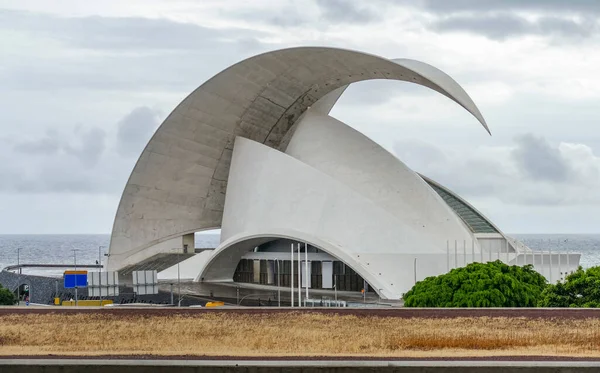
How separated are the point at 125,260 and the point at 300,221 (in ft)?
36.6

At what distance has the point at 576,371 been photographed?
15.1m

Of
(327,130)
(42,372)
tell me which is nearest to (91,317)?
(42,372)

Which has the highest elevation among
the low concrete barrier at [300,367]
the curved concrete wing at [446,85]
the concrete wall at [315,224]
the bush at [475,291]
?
the curved concrete wing at [446,85]

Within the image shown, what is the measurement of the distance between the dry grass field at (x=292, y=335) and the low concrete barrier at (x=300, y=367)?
7.60 feet

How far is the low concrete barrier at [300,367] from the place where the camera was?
50.0 feet

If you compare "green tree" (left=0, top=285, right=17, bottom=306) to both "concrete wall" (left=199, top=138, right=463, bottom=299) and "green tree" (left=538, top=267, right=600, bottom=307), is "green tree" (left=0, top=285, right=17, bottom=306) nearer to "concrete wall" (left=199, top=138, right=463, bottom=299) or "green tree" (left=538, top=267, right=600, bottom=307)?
"concrete wall" (left=199, top=138, right=463, bottom=299)

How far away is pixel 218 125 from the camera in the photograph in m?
45.6

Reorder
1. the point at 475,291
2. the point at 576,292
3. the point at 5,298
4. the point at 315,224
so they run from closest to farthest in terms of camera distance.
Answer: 1. the point at 576,292
2. the point at 475,291
3. the point at 5,298
4. the point at 315,224

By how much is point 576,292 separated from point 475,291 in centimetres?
307

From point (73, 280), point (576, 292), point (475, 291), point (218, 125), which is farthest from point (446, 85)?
point (73, 280)

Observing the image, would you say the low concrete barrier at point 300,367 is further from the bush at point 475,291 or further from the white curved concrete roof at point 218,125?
the white curved concrete roof at point 218,125

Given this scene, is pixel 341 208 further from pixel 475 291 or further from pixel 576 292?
pixel 576 292

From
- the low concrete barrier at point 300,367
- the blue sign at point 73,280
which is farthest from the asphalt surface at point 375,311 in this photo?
the blue sign at point 73,280

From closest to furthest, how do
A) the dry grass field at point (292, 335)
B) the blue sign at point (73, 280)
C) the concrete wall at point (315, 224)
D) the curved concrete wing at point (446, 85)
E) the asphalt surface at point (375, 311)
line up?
the dry grass field at point (292, 335) → the asphalt surface at point (375, 311) → the blue sign at point (73, 280) → the curved concrete wing at point (446, 85) → the concrete wall at point (315, 224)
